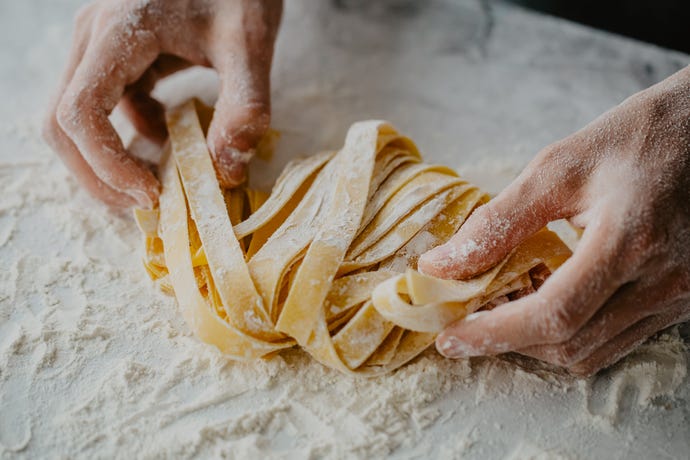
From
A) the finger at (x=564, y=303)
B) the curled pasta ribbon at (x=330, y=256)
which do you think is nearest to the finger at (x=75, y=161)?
the curled pasta ribbon at (x=330, y=256)

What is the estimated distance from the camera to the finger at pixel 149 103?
2.28 meters

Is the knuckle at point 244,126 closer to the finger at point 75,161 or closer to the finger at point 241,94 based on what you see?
the finger at point 241,94

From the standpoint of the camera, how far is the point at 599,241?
1437 mm

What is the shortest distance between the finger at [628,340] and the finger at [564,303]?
191mm

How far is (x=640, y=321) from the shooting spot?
157cm

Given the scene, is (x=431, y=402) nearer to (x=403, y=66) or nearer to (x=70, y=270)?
(x=70, y=270)

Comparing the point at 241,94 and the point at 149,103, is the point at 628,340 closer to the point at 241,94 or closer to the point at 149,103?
the point at 241,94

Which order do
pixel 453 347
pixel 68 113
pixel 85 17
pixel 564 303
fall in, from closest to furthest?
pixel 564 303 < pixel 453 347 < pixel 68 113 < pixel 85 17

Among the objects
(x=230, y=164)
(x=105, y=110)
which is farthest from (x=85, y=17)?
(x=230, y=164)

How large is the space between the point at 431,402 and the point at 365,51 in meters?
1.67

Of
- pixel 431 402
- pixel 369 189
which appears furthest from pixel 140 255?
pixel 431 402

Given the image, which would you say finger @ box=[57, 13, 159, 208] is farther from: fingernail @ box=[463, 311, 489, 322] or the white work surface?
fingernail @ box=[463, 311, 489, 322]

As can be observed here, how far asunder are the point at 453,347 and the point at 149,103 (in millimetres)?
1401

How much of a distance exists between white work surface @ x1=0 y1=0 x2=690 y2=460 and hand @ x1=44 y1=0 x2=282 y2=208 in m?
0.20
